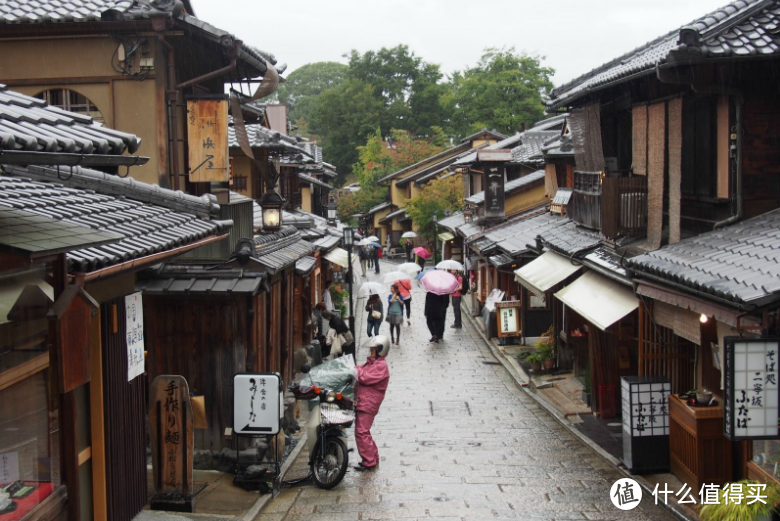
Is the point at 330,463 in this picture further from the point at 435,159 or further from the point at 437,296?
the point at 435,159

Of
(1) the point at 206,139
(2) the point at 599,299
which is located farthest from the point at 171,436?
(2) the point at 599,299

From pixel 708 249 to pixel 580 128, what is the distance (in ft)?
25.6

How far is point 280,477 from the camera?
12906mm

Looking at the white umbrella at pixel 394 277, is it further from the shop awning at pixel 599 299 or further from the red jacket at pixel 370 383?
the red jacket at pixel 370 383

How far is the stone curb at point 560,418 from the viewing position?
10.8m

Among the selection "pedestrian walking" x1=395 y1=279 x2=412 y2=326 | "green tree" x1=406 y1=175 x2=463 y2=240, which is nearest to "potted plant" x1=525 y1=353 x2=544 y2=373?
"pedestrian walking" x1=395 y1=279 x2=412 y2=326

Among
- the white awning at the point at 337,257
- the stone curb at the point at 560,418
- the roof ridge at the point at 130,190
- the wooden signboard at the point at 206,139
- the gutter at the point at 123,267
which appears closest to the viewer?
the gutter at the point at 123,267

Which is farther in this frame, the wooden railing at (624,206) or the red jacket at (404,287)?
the red jacket at (404,287)

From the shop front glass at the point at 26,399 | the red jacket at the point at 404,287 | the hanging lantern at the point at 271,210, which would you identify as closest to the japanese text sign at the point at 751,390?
the shop front glass at the point at 26,399

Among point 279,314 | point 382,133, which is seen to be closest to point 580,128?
point 279,314

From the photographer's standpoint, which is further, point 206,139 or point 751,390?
point 206,139

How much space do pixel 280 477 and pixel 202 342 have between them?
2720 mm

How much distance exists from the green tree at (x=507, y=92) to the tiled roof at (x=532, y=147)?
32251 mm

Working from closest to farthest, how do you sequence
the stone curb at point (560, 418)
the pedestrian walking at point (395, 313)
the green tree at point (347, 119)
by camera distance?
the stone curb at point (560, 418), the pedestrian walking at point (395, 313), the green tree at point (347, 119)
